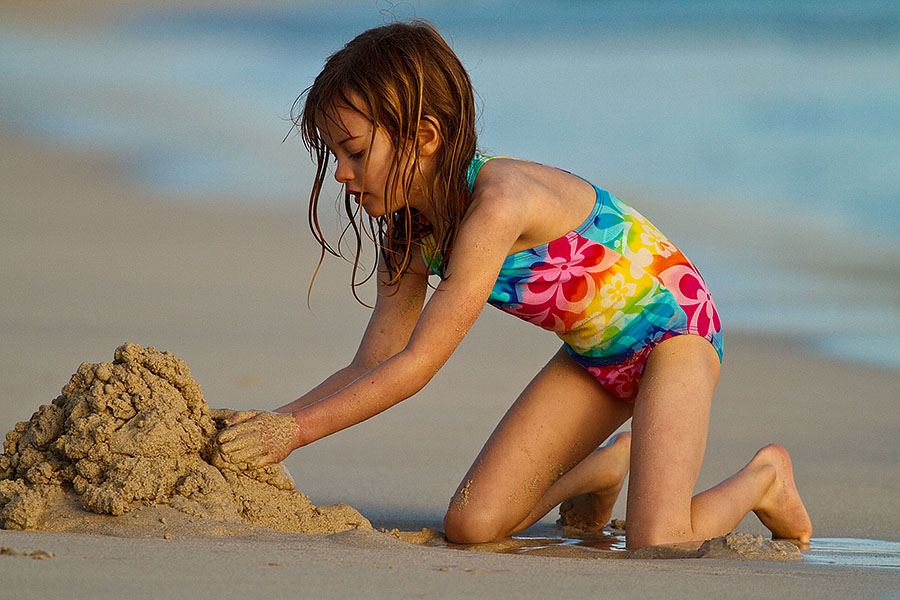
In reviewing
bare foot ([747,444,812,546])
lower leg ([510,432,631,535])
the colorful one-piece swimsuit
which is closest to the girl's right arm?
the colorful one-piece swimsuit

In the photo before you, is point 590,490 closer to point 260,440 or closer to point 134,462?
point 260,440

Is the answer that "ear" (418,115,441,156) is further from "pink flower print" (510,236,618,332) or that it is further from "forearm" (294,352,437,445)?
"forearm" (294,352,437,445)

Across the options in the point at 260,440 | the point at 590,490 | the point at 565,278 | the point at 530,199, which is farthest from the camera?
the point at 590,490

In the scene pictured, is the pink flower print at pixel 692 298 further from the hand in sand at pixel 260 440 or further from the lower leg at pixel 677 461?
the hand in sand at pixel 260 440

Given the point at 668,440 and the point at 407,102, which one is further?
the point at 668,440

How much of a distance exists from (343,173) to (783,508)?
165 cm

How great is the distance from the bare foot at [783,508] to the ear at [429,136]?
1.37m

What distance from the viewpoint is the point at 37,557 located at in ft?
5.57

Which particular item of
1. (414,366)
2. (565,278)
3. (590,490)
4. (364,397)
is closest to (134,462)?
(364,397)

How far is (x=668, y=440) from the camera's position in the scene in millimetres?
2717

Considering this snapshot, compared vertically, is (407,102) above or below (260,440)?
above

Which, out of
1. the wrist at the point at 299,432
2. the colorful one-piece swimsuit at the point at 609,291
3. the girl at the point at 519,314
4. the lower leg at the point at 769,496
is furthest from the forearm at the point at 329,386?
the lower leg at the point at 769,496

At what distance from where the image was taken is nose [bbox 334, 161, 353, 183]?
262cm

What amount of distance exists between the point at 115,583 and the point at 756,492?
2032 mm
